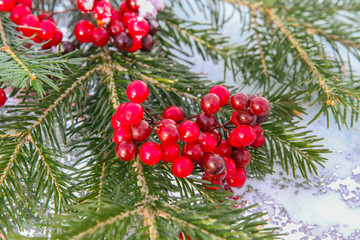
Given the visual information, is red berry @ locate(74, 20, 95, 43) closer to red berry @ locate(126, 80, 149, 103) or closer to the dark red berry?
the dark red berry

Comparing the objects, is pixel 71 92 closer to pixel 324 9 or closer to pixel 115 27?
pixel 115 27

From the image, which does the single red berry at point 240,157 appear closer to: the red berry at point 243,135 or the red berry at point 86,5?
the red berry at point 243,135

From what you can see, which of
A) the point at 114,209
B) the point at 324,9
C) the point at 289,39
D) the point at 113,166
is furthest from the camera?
the point at 324,9

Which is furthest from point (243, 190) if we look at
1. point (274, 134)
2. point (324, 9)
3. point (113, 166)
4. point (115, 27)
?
point (324, 9)

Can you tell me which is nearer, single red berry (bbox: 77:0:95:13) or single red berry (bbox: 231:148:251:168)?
single red berry (bbox: 231:148:251:168)

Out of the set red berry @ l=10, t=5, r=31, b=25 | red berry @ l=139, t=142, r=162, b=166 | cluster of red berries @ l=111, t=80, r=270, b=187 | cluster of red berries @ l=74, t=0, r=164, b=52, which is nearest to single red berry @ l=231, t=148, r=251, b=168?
cluster of red berries @ l=111, t=80, r=270, b=187

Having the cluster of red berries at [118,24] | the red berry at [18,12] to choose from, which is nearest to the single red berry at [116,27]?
the cluster of red berries at [118,24]
